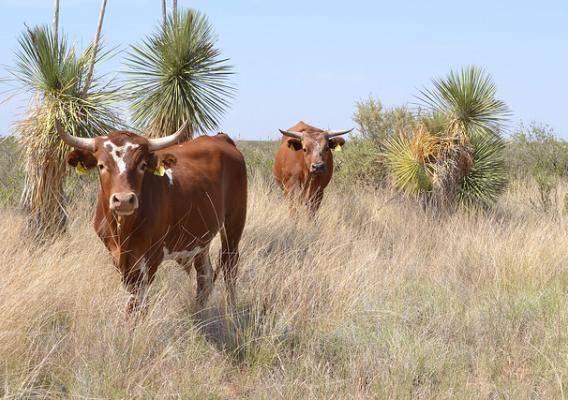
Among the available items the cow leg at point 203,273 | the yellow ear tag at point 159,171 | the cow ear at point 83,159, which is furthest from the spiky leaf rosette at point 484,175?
the cow ear at point 83,159

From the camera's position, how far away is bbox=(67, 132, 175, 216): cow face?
15.0 feet

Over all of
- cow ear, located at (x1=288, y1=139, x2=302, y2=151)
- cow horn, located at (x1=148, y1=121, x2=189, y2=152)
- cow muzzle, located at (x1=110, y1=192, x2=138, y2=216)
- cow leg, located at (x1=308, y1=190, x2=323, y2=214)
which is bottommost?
cow leg, located at (x1=308, y1=190, x2=323, y2=214)

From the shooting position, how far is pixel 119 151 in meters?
4.87

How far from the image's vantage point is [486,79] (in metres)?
10.7

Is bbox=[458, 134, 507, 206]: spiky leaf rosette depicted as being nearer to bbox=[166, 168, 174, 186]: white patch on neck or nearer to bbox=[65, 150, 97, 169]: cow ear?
bbox=[166, 168, 174, 186]: white patch on neck

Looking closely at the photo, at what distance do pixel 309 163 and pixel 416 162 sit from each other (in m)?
1.60

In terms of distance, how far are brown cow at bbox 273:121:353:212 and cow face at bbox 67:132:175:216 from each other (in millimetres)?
5007

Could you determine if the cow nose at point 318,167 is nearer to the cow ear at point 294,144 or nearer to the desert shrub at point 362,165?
the cow ear at point 294,144

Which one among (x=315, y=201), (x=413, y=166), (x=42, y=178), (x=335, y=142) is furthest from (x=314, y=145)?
(x=42, y=178)

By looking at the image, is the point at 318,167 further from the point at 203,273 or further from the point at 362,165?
the point at 203,273

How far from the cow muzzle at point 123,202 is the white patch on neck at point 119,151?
25 cm

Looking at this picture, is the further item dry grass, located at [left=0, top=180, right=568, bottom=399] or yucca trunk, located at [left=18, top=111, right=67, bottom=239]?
yucca trunk, located at [left=18, top=111, right=67, bottom=239]

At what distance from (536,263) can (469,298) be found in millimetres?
1067

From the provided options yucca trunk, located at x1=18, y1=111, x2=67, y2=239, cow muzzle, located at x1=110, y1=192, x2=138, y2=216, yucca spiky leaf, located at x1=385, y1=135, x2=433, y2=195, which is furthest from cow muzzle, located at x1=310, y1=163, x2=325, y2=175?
cow muzzle, located at x1=110, y1=192, x2=138, y2=216
